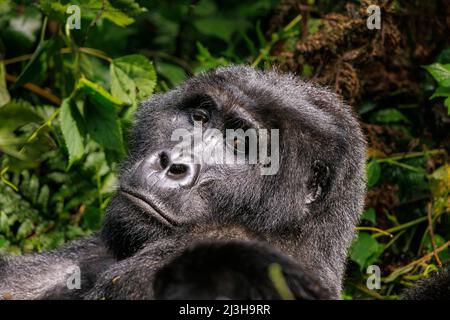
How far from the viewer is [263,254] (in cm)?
299

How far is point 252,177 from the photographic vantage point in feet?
11.9

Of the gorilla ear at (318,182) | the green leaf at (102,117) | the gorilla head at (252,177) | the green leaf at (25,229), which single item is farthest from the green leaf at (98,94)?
the gorilla ear at (318,182)

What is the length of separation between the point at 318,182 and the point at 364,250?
1.40 metres

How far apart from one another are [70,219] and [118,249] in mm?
2028

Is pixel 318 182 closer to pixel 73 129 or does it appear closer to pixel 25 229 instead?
pixel 73 129

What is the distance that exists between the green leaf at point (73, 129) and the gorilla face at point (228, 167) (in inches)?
30.3

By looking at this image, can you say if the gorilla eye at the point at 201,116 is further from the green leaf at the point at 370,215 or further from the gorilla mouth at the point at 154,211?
the green leaf at the point at 370,215

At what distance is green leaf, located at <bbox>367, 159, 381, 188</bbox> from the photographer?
16.9 feet

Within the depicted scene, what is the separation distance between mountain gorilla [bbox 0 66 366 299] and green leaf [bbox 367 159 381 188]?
1.15 meters

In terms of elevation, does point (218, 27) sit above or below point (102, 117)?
above

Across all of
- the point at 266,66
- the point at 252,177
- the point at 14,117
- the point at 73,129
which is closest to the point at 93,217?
the point at 73,129

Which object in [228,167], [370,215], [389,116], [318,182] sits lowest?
[370,215]

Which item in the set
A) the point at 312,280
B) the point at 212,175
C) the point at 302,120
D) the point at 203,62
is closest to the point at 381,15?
the point at 203,62

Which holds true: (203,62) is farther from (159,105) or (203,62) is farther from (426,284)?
(426,284)
